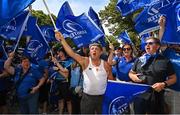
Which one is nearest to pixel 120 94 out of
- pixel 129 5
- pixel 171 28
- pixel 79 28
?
pixel 171 28

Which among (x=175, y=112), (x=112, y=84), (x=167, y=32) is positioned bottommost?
(x=175, y=112)

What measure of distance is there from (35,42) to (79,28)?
1190 millimetres

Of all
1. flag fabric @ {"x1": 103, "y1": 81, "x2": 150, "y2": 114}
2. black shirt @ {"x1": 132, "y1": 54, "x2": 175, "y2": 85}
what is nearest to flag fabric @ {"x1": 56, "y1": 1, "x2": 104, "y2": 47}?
black shirt @ {"x1": 132, "y1": 54, "x2": 175, "y2": 85}

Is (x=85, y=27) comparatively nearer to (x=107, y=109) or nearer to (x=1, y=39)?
(x=1, y=39)

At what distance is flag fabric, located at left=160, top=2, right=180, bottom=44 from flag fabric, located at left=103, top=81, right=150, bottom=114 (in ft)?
5.60

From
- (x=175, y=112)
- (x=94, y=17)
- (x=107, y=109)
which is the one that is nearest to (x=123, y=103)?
(x=107, y=109)

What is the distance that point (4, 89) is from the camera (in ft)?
36.2

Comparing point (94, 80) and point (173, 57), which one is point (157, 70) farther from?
point (173, 57)

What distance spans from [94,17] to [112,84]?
5490 mm

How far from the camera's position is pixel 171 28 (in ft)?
29.0

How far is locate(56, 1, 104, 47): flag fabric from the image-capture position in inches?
418

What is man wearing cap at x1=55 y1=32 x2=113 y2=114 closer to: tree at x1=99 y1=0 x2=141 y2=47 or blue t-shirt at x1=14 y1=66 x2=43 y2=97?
blue t-shirt at x1=14 y1=66 x2=43 y2=97

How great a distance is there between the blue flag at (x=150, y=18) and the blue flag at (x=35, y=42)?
2434 millimetres

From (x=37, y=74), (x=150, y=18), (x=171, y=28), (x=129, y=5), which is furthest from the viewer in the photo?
(x=129, y=5)
